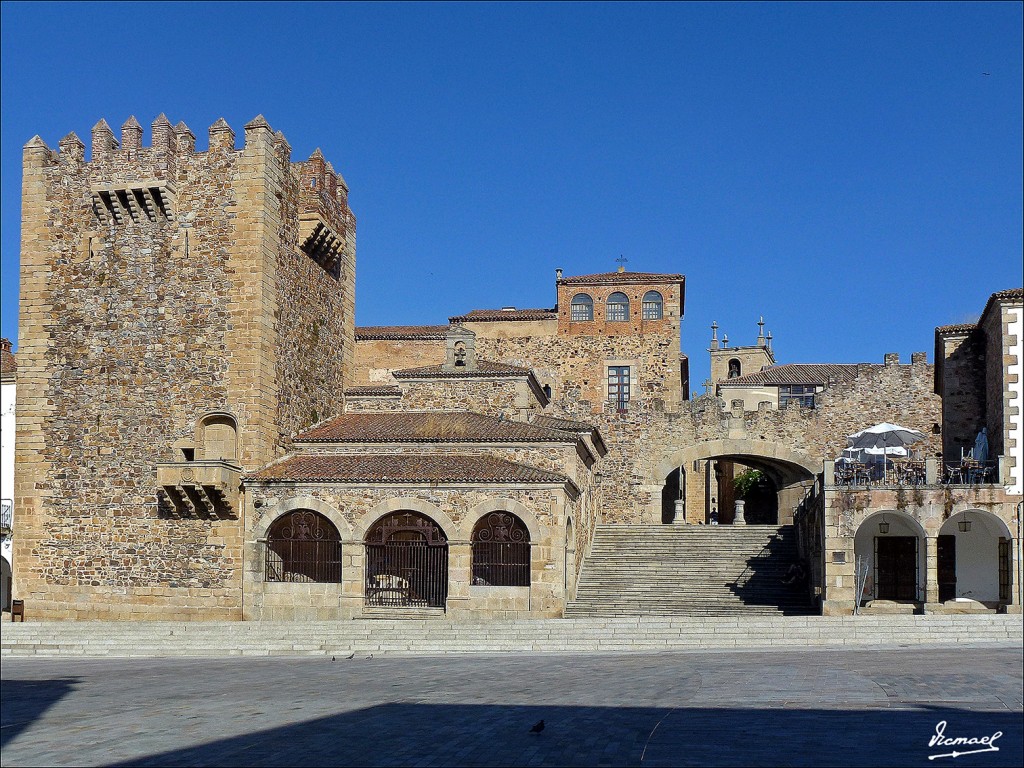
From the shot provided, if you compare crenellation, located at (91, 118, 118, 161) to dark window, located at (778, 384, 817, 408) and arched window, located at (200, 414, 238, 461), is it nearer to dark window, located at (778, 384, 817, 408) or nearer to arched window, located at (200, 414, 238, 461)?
arched window, located at (200, 414, 238, 461)

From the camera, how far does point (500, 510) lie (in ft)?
96.2

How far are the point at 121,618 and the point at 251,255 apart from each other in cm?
942

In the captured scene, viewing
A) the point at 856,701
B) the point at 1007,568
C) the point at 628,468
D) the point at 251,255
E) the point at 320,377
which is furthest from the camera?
the point at 628,468

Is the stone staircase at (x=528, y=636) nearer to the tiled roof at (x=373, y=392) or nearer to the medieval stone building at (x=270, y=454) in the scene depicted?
the medieval stone building at (x=270, y=454)

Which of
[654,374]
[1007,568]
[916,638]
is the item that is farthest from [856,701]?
[654,374]

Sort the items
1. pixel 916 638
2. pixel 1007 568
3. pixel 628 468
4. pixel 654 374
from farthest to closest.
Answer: pixel 654 374
pixel 628 468
pixel 1007 568
pixel 916 638

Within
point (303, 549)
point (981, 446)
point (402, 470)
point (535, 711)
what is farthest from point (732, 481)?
point (535, 711)

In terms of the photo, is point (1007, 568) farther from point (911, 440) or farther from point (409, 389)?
point (409, 389)

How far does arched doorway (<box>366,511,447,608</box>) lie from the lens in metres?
29.8

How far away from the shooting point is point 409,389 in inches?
1469

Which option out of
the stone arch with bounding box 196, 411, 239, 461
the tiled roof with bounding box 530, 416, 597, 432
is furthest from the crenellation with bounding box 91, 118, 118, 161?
the tiled roof with bounding box 530, 416, 597, 432

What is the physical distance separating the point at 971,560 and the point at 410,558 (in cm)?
1359

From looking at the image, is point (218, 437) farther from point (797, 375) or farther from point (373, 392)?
point (797, 375)

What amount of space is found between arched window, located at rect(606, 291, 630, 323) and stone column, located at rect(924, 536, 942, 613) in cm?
2212
